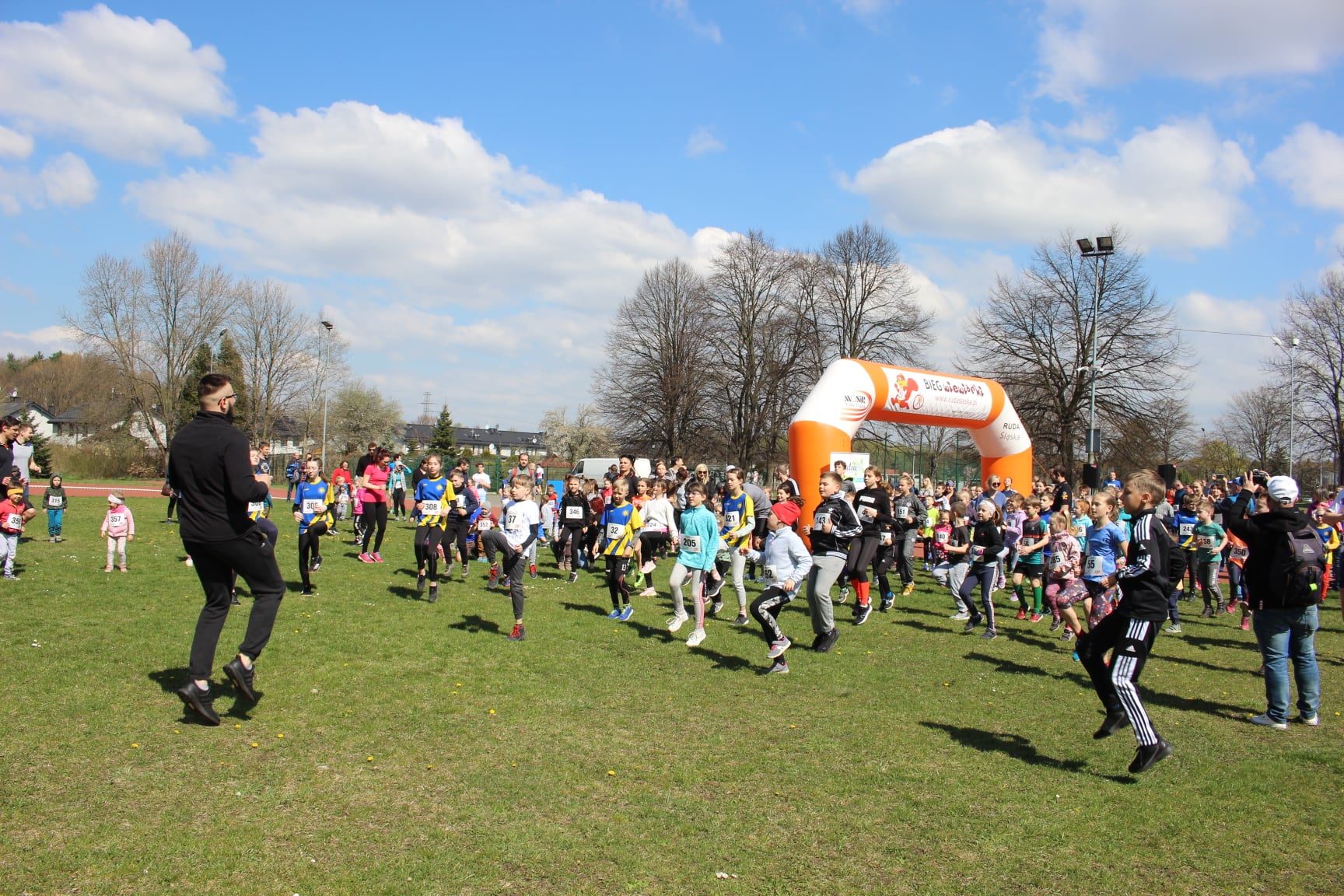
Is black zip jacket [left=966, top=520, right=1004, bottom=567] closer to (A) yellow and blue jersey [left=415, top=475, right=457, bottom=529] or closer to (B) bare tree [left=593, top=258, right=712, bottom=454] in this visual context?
(A) yellow and blue jersey [left=415, top=475, right=457, bottom=529]

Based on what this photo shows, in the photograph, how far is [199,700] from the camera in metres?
5.68

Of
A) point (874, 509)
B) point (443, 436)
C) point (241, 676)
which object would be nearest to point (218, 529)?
point (241, 676)

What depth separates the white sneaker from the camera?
7.12 metres

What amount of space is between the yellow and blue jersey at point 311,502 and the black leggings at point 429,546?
1.35 m

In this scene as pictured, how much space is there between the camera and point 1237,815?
5.20m

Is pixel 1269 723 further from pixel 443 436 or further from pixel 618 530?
pixel 443 436

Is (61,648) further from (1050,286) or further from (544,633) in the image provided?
(1050,286)

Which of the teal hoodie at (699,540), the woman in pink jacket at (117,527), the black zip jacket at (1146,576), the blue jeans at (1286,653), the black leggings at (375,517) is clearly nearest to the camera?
the black zip jacket at (1146,576)

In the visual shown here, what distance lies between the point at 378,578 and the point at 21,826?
9.45m

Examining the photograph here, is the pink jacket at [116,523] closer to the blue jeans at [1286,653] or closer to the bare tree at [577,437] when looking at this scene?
the blue jeans at [1286,653]

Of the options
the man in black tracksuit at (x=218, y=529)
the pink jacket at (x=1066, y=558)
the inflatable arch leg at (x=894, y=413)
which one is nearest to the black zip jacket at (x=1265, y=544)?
the pink jacket at (x=1066, y=558)

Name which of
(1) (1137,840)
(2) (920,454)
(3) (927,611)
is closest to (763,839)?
(1) (1137,840)

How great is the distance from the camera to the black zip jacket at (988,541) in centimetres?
1122

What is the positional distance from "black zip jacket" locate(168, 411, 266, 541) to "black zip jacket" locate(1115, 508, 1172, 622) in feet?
18.7
